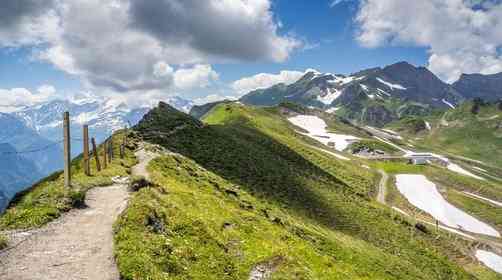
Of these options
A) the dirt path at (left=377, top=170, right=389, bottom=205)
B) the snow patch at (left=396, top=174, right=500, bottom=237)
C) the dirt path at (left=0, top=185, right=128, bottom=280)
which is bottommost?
the snow patch at (left=396, top=174, right=500, bottom=237)

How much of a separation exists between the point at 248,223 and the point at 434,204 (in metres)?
123

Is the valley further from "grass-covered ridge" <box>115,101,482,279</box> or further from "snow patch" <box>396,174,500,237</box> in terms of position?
"snow patch" <box>396,174,500,237</box>

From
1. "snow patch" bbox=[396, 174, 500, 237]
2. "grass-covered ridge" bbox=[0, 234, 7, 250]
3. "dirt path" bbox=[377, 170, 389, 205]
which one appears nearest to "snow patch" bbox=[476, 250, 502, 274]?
"snow patch" bbox=[396, 174, 500, 237]

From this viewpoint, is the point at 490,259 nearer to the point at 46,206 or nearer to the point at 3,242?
the point at 46,206

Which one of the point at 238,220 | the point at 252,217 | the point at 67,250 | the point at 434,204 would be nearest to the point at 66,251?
the point at 67,250

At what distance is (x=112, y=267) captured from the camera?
16344 millimetres

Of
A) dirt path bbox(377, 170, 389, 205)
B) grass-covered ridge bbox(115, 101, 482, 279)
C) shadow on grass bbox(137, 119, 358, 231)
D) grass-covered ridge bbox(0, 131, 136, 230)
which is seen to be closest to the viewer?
grass-covered ridge bbox(115, 101, 482, 279)

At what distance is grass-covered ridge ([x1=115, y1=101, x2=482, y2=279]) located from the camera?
2004 cm

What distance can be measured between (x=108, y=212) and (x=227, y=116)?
16099 cm

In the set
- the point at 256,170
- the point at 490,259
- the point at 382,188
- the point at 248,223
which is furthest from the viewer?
the point at 382,188

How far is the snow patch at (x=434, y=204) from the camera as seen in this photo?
115 meters

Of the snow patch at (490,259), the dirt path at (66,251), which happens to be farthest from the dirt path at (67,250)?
the snow patch at (490,259)

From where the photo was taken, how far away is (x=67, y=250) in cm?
1834

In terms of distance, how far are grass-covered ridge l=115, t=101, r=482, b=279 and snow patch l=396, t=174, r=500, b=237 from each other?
3972cm
